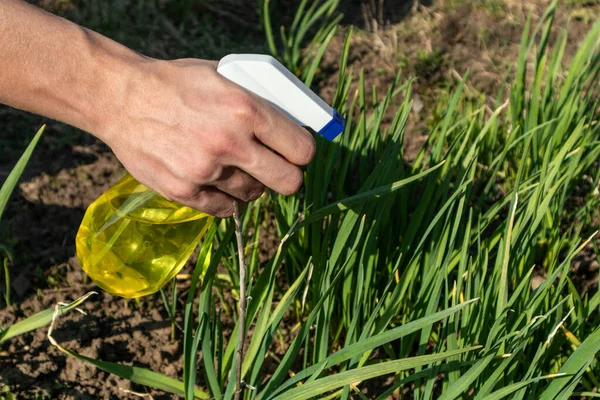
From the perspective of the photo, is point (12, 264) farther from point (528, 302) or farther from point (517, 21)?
point (517, 21)

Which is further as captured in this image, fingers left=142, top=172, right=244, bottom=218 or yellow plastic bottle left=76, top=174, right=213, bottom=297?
yellow plastic bottle left=76, top=174, right=213, bottom=297

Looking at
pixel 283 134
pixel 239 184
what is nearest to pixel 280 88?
pixel 283 134

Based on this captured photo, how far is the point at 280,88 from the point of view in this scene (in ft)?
3.75

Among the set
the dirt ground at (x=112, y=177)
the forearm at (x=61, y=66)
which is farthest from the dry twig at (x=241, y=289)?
the dirt ground at (x=112, y=177)

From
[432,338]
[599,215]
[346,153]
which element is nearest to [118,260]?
[346,153]

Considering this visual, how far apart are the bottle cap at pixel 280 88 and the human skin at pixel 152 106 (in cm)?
2

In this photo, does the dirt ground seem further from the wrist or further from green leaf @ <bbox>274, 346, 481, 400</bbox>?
the wrist

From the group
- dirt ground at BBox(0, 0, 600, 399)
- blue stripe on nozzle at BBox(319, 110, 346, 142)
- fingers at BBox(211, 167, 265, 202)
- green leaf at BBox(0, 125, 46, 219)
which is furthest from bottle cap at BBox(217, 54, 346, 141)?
dirt ground at BBox(0, 0, 600, 399)

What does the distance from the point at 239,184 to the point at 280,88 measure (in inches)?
6.8

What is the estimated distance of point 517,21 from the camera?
2.96 metres

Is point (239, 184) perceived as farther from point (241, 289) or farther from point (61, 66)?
point (61, 66)

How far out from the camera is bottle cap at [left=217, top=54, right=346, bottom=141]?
3.67ft

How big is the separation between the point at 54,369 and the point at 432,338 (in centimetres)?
84

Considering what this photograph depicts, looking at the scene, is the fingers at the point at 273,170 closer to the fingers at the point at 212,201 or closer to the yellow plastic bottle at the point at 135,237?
the fingers at the point at 212,201
